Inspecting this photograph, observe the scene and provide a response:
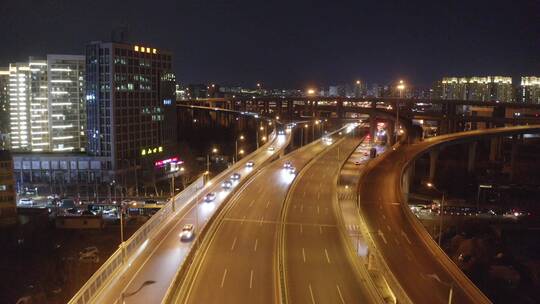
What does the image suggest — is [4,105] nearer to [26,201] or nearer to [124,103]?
[124,103]

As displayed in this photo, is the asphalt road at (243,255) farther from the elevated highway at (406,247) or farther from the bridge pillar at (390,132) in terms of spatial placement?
the bridge pillar at (390,132)

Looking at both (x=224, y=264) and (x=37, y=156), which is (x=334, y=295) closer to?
(x=224, y=264)

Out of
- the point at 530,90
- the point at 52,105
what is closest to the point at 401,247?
the point at 52,105

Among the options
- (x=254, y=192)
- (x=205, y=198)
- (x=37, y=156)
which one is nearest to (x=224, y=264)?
(x=205, y=198)

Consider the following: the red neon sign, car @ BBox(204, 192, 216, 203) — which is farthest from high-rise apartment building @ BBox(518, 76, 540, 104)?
car @ BBox(204, 192, 216, 203)

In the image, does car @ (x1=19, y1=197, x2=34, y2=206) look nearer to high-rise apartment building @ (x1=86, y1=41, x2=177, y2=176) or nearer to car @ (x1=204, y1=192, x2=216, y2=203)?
high-rise apartment building @ (x1=86, y1=41, x2=177, y2=176)

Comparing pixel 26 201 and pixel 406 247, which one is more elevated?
pixel 406 247
